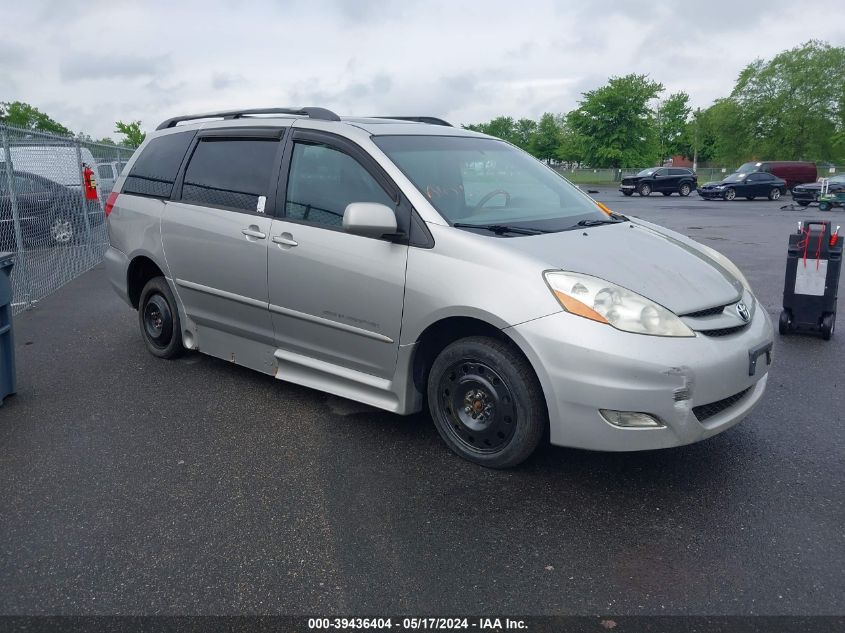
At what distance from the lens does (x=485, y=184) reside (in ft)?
14.8

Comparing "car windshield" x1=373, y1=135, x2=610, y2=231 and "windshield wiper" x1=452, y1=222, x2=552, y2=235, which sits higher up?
"car windshield" x1=373, y1=135, x2=610, y2=231

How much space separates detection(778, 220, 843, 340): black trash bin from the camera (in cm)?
644

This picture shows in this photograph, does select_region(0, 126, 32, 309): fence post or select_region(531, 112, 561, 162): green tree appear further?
select_region(531, 112, 561, 162): green tree

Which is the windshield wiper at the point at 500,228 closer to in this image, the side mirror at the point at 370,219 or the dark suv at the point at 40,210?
the side mirror at the point at 370,219

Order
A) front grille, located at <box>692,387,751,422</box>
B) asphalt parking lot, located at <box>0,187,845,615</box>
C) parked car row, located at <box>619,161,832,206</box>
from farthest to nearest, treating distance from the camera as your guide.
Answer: parked car row, located at <box>619,161,832,206</box> < front grille, located at <box>692,387,751,422</box> < asphalt parking lot, located at <box>0,187,845,615</box>

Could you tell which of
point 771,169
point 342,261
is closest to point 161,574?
point 342,261

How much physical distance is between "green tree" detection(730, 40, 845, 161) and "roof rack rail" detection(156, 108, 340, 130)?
6949cm

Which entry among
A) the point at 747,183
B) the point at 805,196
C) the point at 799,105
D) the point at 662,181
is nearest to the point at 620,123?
the point at 799,105

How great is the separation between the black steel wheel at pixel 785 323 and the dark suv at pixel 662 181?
112ft

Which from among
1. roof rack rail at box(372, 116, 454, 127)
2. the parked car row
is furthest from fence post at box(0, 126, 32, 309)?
the parked car row

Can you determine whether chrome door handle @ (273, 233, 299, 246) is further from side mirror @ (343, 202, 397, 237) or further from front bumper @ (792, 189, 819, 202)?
front bumper @ (792, 189, 819, 202)

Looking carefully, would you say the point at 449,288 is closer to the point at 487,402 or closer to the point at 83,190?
the point at 487,402

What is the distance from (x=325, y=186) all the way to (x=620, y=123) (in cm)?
6436

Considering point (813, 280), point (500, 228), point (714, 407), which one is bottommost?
point (714, 407)
